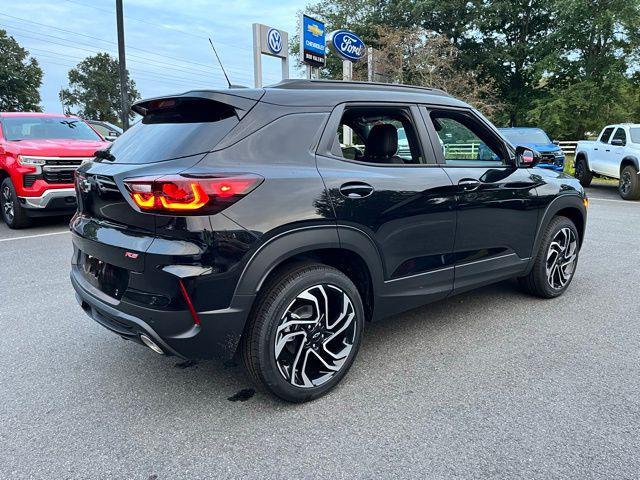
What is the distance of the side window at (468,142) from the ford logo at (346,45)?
60.8 ft

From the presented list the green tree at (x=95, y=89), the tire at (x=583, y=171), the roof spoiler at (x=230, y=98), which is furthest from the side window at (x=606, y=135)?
the green tree at (x=95, y=89)

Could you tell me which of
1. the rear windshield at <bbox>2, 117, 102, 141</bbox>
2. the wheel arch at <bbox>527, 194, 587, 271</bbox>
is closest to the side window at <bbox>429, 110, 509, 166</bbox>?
the wheel arch at <bbox>527, 194, 587, 271</bbox>

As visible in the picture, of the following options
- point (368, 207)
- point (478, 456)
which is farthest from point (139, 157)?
point (478, 456)

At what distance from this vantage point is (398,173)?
3057 millimetres

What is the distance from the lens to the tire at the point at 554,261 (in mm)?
4254

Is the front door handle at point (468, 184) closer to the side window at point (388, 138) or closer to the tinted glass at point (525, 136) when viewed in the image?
the side window at point (388, 138)

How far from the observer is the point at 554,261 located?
4.39m

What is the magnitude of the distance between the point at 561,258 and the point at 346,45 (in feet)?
62.8

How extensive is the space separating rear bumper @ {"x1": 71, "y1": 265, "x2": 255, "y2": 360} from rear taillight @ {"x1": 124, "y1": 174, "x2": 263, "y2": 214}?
48 centimetres

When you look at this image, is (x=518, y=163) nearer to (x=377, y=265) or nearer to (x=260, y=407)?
(x=377, y=265)

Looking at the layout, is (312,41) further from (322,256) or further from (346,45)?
(322,256)

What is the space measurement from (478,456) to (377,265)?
1.17 m

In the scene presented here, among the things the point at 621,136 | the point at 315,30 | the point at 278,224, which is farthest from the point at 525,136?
the point at 278,224

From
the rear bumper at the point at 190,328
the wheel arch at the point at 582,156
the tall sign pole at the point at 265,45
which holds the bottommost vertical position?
the rear bumper at the point at 190,328
